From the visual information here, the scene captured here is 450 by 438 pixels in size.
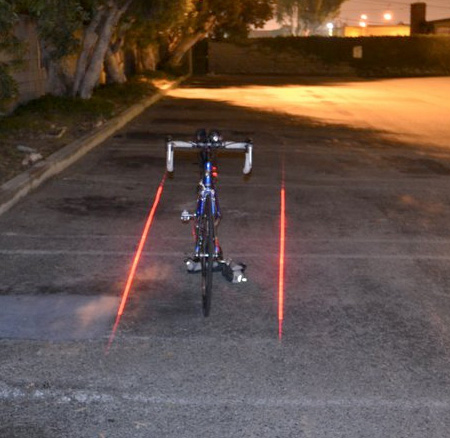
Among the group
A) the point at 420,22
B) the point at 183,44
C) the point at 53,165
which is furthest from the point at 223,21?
the point at 53,165

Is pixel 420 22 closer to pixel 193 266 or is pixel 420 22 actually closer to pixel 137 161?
pixel 137 161

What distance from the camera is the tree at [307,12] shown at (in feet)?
399

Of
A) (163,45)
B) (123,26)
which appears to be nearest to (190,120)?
(123,26)

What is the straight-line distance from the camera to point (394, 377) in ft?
16.6

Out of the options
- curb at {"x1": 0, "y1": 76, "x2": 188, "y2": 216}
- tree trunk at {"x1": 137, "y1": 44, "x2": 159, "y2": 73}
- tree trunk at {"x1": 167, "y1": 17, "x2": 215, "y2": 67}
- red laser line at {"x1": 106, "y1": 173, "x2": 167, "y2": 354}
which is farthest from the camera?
tree trunk at {"x1": 167, "y1": 17, "x2": 215, "y2": 67}

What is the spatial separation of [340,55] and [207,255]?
2212 inches

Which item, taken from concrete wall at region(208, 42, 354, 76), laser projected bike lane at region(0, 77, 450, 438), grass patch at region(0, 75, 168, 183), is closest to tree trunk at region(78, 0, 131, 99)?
grass patch at region(0, 75, 168, 183)

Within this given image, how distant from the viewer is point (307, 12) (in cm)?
12338

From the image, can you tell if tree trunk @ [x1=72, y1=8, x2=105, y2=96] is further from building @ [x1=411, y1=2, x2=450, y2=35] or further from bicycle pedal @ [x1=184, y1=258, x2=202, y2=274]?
building @ [x1=411, y1=2, x2=450, y2=35]

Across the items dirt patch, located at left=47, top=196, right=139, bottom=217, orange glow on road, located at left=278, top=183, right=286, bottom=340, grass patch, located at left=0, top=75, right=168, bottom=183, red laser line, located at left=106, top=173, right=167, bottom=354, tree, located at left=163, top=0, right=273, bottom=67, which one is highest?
tree, located at left=163, top=0, right=273, bottom=67

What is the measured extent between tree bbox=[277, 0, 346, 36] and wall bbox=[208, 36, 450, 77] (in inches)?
2490

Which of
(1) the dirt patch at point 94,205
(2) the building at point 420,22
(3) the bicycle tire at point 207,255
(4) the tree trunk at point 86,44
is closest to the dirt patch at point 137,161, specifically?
(1) the dirt patch at point 94,205

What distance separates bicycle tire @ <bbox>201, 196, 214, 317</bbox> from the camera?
6056mm

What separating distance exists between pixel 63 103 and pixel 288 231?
14.2 m
